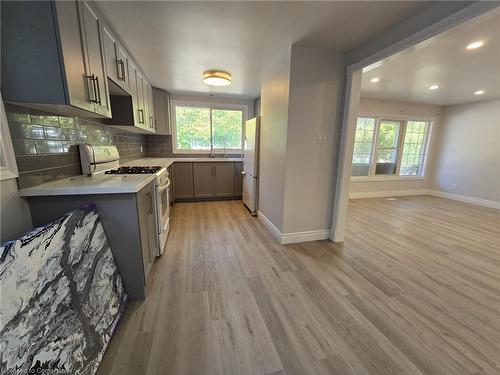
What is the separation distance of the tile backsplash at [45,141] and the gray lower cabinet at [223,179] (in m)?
2.38

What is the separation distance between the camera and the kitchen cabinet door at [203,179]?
171 inches

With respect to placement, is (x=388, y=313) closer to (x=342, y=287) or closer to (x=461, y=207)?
(x=342, y=287)

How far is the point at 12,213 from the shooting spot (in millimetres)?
1194

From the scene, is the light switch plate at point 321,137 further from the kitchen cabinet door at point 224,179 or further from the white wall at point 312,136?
the kitchen cabinet door at point 224,179

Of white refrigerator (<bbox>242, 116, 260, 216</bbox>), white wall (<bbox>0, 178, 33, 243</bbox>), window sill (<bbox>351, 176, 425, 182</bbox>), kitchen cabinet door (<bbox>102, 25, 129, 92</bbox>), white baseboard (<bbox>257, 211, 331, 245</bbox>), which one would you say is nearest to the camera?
white wall (<bbox>0, 178, 33, 243</bbox>)

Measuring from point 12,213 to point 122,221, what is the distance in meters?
0.55

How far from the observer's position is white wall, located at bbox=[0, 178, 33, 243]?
112 cm

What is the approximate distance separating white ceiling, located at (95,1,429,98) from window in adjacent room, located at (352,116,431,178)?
3318 mm

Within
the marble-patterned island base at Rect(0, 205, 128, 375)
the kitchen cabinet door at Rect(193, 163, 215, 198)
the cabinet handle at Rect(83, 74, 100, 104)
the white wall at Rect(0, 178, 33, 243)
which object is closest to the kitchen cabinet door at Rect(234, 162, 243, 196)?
the kitchen cabinet door at Rect(193, 163, 215, 198)

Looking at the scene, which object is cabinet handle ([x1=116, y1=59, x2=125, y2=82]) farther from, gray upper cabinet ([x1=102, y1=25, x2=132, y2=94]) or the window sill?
the window sill

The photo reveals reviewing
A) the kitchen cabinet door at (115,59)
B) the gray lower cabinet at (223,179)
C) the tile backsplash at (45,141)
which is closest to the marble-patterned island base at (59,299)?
the tile backsplash at (45,141)

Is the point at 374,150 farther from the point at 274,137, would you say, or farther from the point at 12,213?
the point at 12,213

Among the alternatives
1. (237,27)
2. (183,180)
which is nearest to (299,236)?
(237,27)

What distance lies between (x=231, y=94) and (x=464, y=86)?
13.9 feet
